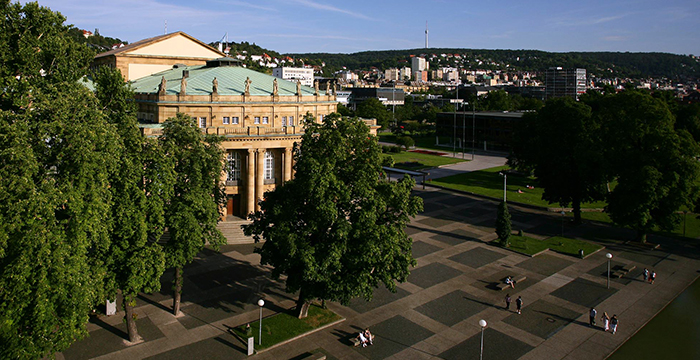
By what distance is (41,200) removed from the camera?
76.3ft

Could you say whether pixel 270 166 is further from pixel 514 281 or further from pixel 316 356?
pixel 316 356

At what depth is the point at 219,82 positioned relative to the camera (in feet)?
211

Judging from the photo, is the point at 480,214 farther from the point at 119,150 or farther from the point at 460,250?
the point at 119,150

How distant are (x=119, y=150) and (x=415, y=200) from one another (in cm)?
1787

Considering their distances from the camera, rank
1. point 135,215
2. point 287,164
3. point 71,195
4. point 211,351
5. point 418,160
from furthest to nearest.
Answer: point 418,160, point 287,164, point 211,351, point 135,215, point 71,195

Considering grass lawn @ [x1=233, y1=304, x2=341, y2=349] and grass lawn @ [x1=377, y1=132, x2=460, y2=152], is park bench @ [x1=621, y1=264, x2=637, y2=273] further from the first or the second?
grass lawn @ [x1=377, y1=132, x2=460, y2=152]

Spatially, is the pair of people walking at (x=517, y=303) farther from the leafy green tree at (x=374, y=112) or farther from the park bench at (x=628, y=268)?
the leafy green tree at (x=374, y=112)

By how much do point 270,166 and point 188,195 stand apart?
27.6 meters

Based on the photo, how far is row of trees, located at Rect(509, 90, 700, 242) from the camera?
51.4 m

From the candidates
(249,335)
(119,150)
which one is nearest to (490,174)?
(249,335)

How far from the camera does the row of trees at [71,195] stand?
75.9 feet

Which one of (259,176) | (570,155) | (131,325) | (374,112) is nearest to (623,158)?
(570,155)

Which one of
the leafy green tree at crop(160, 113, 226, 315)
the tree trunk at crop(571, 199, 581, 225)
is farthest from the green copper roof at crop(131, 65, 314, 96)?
the tree trunk at crop(571, 199, 581, 225)

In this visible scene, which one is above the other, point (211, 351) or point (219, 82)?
point (219, 82)
